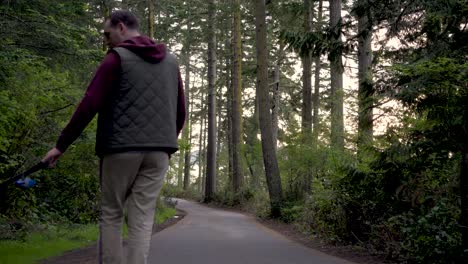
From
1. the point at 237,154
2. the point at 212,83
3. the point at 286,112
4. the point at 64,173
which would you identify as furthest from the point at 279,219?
the point at 286,112

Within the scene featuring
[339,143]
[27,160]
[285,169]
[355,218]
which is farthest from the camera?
[285,169]

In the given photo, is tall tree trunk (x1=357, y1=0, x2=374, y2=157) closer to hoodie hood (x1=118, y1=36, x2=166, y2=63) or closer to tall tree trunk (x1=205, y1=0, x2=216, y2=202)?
hoodie hood (x1=118, y1=36, x2=166, y2=63)

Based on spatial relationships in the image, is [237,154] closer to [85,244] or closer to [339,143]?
[339,143]

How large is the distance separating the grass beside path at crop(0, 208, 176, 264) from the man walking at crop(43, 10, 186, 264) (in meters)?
3.66

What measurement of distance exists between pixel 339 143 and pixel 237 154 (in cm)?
1299

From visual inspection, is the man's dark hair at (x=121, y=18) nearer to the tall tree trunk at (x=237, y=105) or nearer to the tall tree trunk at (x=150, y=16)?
the tall tree trunk at (x=150, y=16)

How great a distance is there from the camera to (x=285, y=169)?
20047 millimetres

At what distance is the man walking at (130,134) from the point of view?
350cm

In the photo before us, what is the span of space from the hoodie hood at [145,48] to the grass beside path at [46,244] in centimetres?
414

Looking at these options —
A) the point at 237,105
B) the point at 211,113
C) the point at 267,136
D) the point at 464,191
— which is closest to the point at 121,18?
the point at 464,191

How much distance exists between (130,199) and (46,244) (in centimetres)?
569

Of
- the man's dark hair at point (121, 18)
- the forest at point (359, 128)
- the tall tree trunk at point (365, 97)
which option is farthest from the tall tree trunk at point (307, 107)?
the man's dark hair at point (121, 18)

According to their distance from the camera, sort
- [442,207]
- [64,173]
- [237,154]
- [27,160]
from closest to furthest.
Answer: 1. [442,207]
2. [27,160]
3. [64,173]
4. [237,154]

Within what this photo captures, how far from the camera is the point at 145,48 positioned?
142 inches
